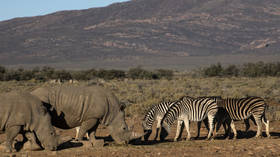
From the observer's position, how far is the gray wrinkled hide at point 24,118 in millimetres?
10102

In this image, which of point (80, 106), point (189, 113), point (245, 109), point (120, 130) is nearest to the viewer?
point (80, 106)

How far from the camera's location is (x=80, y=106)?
11172 millimetres

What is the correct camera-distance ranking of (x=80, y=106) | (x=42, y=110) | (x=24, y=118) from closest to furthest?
(x=24, y=118)
(x=42, y=110)
(x=80, y=106)

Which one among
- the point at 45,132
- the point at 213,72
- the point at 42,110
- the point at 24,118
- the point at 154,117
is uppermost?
the point at 42,110

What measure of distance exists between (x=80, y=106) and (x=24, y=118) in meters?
1.46

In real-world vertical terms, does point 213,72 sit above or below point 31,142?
below

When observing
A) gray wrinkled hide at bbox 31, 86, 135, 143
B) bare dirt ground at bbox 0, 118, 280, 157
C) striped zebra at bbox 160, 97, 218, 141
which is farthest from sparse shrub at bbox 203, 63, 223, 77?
gray wrinkled hide at bbox 31, 86, 135, 143

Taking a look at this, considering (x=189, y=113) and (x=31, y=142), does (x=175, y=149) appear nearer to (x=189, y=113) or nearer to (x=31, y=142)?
(x=189, y=113)

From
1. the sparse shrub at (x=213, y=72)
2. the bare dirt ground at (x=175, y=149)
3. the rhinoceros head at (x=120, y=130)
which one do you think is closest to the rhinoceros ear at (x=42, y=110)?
the bare dirt ground at (x=175, y=149)

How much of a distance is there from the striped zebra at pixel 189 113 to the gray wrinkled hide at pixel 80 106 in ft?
7.78

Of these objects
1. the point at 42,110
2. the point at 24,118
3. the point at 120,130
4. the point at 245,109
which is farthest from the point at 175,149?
the point at 245,109

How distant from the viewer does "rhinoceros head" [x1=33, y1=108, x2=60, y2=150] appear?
10383mm

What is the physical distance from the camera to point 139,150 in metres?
10.7

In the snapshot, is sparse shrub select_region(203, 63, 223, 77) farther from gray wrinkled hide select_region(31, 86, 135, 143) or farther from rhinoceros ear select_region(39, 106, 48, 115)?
rhinoceros ear select_region(39, 106, 48, 115)
